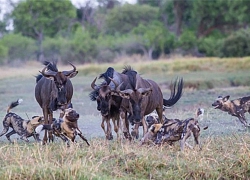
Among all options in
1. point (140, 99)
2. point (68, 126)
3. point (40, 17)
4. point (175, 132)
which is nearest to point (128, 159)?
point (175, 132)

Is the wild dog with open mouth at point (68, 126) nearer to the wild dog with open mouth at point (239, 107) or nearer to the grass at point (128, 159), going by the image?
the grass at point (128, 159)

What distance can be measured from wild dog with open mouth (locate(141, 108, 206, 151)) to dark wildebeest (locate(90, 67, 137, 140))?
2.95ft

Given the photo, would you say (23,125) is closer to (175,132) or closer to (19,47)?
(175,132)

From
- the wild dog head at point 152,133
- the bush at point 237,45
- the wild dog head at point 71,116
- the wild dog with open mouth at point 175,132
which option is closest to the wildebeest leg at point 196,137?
the wild dog with open mouth at point 175,132

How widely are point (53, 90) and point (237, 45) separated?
97.1ft

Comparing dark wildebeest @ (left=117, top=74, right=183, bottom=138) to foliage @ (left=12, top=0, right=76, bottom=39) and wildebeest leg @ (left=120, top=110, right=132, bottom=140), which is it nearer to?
wildebeest leg @ (left=120, top=110, right=132, bottom=140)

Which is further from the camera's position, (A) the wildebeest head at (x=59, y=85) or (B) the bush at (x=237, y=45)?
(B) the bush at (x=237, y=45)

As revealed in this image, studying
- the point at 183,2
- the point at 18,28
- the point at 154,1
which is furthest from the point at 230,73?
the point at 154,1

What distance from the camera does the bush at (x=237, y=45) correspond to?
3978 centimetres

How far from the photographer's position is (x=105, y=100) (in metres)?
11.7

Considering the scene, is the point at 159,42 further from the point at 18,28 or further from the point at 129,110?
the point at 129,110

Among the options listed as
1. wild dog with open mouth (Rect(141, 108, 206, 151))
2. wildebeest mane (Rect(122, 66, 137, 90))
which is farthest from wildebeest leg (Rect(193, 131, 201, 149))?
wildebeest mane (Rect(122, 66, 137, 90))

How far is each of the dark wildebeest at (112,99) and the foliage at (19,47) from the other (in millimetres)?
37206

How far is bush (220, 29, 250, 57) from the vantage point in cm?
3978
